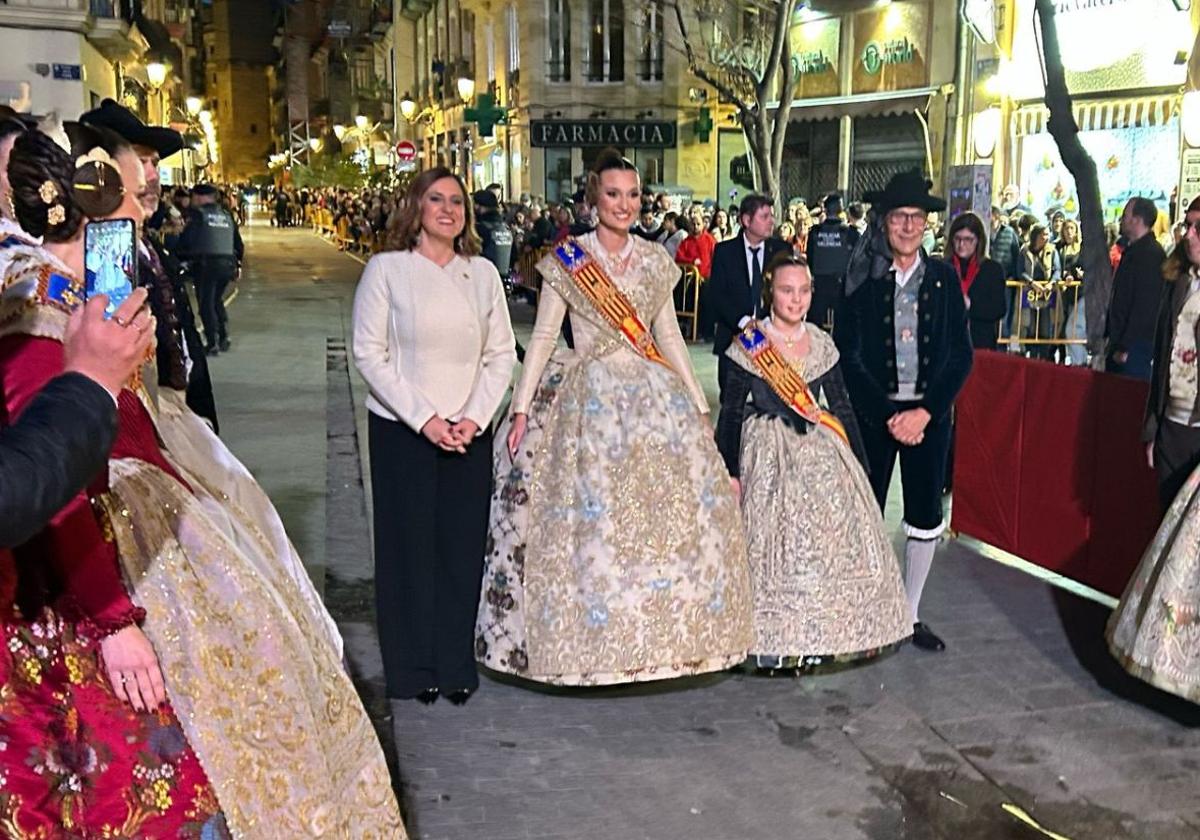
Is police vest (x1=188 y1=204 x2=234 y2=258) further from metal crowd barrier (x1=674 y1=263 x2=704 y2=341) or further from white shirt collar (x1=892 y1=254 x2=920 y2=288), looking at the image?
white shirt collar (x1=892 y1=254 x2=920 y2=288)

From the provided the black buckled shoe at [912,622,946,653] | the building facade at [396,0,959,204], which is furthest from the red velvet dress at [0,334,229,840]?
the building facade at [396,0,959,204]

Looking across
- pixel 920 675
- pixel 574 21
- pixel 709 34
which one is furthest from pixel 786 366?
pixel 574 21

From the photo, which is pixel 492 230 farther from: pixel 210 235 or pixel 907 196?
pixel 907 196

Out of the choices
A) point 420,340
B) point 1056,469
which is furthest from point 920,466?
point 420,340

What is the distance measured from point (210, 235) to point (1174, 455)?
37.7 feet

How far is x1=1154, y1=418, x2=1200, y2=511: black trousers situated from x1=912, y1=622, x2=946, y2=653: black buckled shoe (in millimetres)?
1064

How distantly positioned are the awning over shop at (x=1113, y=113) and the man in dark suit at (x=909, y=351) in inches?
508

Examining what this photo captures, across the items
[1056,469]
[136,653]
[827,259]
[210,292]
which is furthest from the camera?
[210,292]

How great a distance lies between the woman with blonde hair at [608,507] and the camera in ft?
14.5

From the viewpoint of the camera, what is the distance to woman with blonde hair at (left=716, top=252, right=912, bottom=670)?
186 inches

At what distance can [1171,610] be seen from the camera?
4352mm

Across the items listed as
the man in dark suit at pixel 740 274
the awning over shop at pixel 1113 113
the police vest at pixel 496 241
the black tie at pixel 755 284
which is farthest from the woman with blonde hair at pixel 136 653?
the awning over shop at pixel 1113 113

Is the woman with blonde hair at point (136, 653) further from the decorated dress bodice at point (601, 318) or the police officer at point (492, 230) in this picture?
the police officer at point (492, 230)

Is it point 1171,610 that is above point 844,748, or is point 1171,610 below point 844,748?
above
